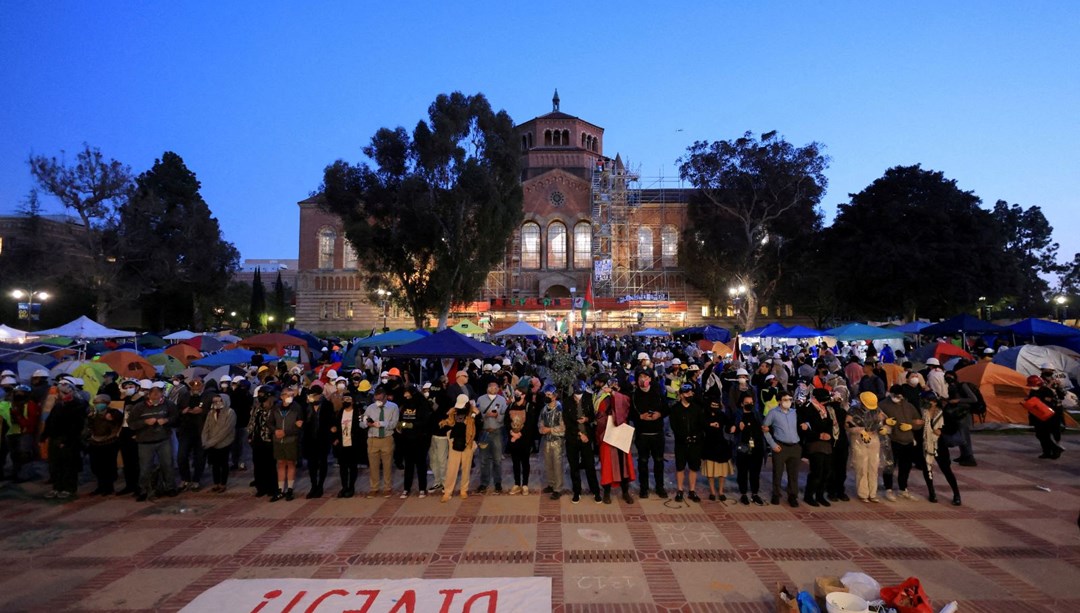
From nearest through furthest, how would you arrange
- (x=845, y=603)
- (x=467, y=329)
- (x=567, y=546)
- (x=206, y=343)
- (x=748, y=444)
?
(x=845, y=603), (x=567, y=546), (x=748, y=444), (x=206, y=343), (x=467, y=329)

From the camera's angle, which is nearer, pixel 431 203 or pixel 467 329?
pixel 467 329

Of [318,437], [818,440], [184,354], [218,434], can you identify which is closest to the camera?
[818,440]

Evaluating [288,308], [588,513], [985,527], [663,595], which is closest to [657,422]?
[588,513]

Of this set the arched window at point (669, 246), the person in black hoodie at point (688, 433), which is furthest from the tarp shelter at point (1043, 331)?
the arched window at point (669, 246)

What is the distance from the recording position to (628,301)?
43.8 m

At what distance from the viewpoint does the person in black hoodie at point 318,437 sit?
8508 mm

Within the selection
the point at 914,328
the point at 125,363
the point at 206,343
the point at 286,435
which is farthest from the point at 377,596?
the point at 914,328

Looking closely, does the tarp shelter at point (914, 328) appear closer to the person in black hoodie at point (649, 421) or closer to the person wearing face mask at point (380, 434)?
the person in black hoodie at point (649, 421)

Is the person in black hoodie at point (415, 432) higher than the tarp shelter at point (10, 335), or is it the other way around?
the tarp shelter at point (10, 335)

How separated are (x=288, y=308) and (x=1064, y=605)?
259ft

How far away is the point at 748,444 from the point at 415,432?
4.69 metres

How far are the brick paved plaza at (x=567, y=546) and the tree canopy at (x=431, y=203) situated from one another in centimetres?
2572

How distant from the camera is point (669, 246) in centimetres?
5256

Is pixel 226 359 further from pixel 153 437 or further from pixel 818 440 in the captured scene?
pixel 818 440
